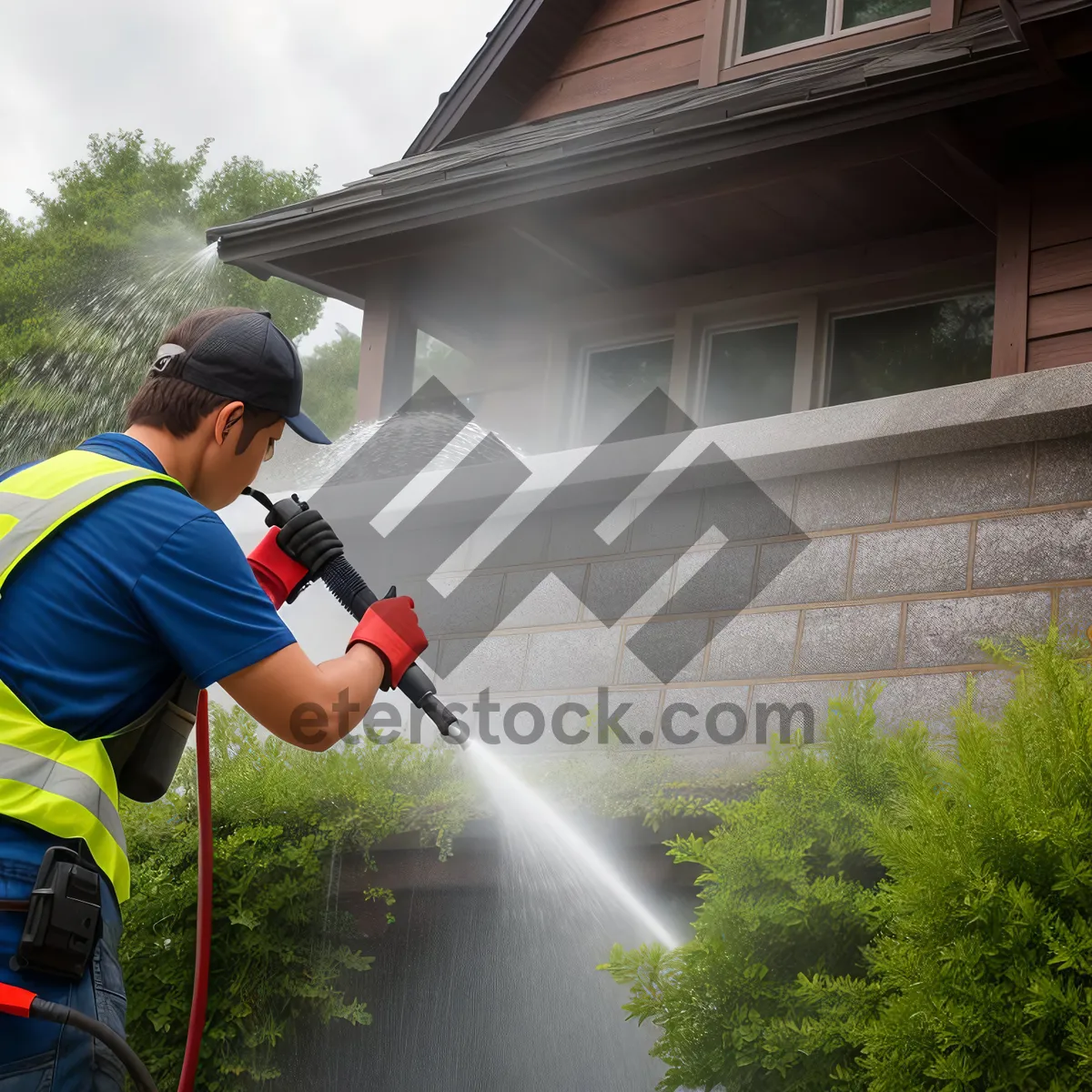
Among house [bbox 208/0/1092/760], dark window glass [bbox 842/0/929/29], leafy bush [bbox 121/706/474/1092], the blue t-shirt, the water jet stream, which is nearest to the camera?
the blue t-shirt

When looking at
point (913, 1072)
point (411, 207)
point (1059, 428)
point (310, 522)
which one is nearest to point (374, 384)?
point (411, 207)

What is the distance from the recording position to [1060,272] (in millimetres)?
5500

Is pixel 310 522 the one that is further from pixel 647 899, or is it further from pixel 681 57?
pixel 681 57

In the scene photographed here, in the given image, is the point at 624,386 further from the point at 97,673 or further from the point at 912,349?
the point at 97,673

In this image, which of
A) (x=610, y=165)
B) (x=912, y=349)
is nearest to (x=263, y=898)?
(x=610, y=165)

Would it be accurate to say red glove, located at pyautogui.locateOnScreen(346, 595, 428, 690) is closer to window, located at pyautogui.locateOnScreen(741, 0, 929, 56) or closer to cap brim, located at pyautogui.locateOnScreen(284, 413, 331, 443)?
cap brim, located at pyautogui.locateOnScreen(284, 413, 331, 443)

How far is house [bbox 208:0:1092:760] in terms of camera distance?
4570mm

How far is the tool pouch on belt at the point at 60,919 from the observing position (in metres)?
1.84

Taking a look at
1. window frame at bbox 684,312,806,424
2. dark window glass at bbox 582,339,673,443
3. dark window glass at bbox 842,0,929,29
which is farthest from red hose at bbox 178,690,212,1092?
dark window glass at bbox 842,0,929,29

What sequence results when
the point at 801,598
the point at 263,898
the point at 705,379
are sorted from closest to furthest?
1. the point at 263,898
2. the point at 801,598
3. the point at 705,379

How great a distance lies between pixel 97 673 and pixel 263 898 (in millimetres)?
1952

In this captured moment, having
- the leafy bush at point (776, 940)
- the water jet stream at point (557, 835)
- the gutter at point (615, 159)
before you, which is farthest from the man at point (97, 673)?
the gutter at point (615, 159)

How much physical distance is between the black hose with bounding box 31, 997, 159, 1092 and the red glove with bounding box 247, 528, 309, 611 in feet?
3.14

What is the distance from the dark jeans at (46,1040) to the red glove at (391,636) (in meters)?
0.68
